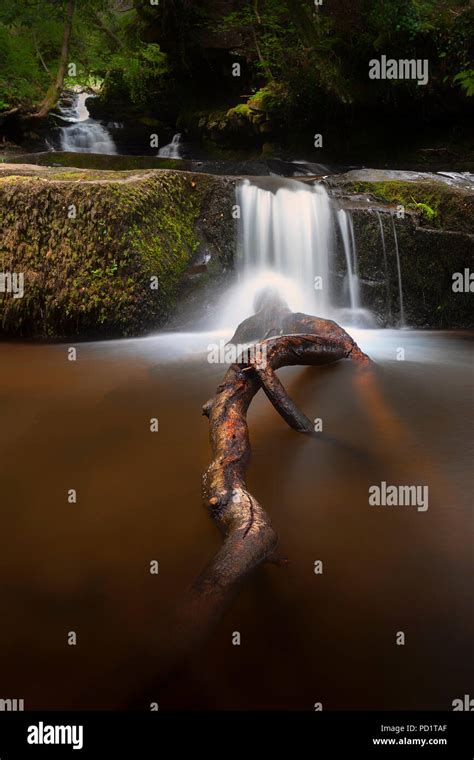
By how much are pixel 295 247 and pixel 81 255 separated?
2.80m

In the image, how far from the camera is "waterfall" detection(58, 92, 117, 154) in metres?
14.3

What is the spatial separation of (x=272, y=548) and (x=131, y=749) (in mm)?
878

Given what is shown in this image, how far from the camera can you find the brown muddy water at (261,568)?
5.49 ft

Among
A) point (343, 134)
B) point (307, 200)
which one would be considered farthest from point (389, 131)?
point (307, 200)

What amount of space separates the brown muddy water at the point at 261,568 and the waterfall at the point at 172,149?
1161 centimetres

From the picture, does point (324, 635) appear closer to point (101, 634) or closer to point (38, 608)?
point (101, 634)

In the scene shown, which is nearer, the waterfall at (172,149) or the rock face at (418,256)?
the rock face at (418,256)

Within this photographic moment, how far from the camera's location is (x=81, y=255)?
619 centimetres

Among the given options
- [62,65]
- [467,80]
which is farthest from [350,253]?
[62,65]

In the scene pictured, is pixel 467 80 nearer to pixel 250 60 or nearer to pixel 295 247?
pixel 250 60

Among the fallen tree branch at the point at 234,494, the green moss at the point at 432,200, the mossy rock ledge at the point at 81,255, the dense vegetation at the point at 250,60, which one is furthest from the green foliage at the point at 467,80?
A: the fallen tree branch at the point at 234,494

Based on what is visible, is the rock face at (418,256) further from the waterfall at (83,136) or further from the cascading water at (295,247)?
the waterfall at (83,136)

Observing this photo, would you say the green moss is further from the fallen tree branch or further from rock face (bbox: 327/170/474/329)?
the fallen tree branch

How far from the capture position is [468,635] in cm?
183
